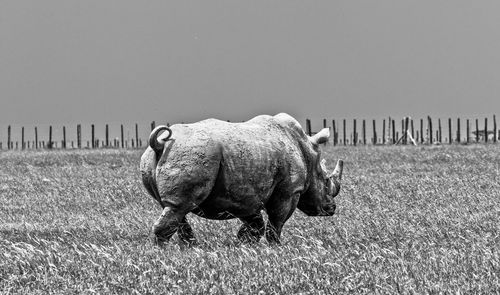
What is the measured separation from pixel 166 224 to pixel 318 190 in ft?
9.30

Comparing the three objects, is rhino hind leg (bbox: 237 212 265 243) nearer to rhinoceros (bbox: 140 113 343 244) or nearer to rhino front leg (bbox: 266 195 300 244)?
rhinoceros (bbox: 140 113 343 244)

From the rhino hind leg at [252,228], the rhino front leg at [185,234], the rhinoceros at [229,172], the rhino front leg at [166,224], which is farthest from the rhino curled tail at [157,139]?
the rhino hind leg at [252,228]

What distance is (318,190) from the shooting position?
1412 centimetres

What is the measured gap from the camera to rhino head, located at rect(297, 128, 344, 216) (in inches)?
553

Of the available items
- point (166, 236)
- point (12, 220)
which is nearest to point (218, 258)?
point (166, 236)

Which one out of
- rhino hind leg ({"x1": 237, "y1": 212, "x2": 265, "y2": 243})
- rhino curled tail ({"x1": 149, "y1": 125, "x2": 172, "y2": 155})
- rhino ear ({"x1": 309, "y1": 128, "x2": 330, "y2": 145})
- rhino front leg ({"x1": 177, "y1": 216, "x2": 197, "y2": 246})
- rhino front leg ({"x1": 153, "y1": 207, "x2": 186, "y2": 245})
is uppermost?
rhino curled tail ({"x1": 149, "y1": 125, "x2": 172, "y2": 155})

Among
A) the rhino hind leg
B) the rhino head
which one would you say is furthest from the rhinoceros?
the rhino head

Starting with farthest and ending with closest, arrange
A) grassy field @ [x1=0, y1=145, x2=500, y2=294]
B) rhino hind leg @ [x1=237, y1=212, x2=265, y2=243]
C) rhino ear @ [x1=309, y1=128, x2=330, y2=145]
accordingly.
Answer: rhino ear @ [x1=309, y1=128, x2=330, y2=145] → rhino hind leg @ [x1=237, y1=212, x2=265, y2=243] → grassy field @ [x1=0, y1=145, x2=500, y2=294]

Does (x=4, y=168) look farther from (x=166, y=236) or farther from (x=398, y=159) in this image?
(x=166, y=236)

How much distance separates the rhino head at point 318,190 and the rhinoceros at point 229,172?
139mm

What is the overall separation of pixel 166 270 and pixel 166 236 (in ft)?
9.19

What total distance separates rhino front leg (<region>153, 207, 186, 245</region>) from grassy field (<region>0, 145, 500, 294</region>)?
0.17 metres

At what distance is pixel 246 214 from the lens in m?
12.9

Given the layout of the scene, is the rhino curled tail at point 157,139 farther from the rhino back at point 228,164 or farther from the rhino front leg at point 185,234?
the rhino front leg at point 185,234
